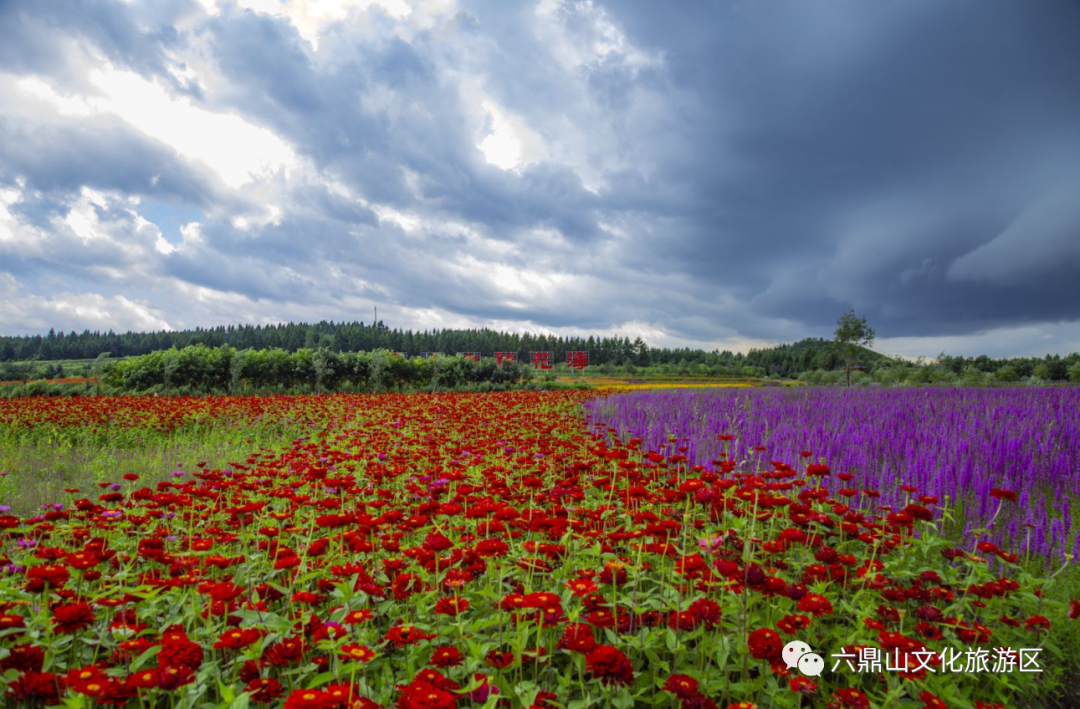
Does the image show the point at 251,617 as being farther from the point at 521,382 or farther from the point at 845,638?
the point at 521,382

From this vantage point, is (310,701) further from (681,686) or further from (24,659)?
(24,659)

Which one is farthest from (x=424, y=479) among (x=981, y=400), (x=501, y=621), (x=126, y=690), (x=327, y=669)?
(x=981, y=400)

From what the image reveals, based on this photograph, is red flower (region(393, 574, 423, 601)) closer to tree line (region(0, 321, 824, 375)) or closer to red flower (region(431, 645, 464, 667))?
red flower (region(431, 645, 464, 667))

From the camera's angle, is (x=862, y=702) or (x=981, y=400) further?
(x=981, y=400)

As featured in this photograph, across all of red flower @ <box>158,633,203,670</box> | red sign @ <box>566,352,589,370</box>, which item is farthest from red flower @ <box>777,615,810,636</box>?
red sign @ <box>566,352,589,370</box>

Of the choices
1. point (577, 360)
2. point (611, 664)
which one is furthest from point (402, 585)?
point (577, 360)

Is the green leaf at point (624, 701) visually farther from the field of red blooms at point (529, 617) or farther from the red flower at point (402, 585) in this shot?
the red flower at point (402, 585)

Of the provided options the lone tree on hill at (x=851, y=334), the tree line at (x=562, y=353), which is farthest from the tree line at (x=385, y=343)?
the lone tree on hill at (x=851, y=334)

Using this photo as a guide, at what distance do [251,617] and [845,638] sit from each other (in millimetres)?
2747

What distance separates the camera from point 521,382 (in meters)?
31.4

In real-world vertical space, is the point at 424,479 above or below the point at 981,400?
below

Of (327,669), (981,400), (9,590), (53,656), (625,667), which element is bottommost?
(327,669)

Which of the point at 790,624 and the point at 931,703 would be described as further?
the point at 790,624

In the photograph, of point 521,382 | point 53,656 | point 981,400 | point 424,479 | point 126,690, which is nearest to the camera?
point 126,690
